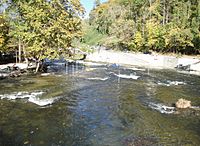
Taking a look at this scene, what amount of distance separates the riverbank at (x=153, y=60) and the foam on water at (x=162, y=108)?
102ft

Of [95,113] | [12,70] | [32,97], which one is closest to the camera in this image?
[95,113]

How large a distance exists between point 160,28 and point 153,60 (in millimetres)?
15237

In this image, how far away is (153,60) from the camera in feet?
253

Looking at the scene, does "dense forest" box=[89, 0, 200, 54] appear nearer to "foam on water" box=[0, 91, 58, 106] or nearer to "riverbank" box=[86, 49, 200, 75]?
"riverbank" box=[86, 49, 200, 75]

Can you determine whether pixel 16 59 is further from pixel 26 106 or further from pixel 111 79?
pixel 26 106

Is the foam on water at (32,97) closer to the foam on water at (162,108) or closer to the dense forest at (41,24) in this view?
the foam on water at (162,108)

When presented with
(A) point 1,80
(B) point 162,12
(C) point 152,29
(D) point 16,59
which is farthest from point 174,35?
(A) point 1,80

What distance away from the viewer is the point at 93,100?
33.6m

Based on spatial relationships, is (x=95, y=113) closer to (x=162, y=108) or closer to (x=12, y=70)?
(x=162, y=108)

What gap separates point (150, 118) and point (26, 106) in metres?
11.9

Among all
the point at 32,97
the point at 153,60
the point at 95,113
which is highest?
the point at 153,60

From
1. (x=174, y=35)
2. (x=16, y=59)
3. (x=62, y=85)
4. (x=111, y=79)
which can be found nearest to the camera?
(x=62, y=85)

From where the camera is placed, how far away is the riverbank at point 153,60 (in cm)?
6754

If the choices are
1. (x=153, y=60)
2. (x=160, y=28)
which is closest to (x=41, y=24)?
(x=153, y=60)
